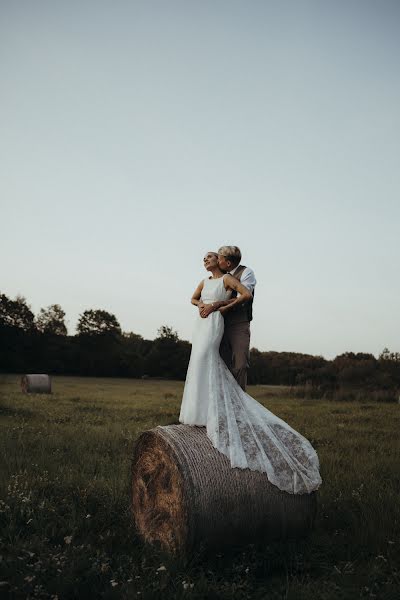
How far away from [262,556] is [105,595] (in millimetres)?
1531

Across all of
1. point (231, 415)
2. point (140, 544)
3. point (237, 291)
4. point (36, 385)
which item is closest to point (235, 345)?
point (237, 291)

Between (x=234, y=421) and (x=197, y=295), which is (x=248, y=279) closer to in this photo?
(x=197, y=295)

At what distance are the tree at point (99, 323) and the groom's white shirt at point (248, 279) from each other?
2260 inches

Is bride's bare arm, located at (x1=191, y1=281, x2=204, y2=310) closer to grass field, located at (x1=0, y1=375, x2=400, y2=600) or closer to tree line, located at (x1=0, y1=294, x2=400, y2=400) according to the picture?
grass field, located at (x1=0, y1=375, x2=400, y2=600)

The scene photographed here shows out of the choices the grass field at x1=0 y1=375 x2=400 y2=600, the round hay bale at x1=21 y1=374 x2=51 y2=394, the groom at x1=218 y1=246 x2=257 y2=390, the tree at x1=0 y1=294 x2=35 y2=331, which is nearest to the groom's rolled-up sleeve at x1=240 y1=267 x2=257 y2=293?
the groom at x1=218 y1=246 x2=257 y2=390

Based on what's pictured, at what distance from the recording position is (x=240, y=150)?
14.0m

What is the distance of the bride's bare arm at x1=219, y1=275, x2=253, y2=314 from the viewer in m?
5.92

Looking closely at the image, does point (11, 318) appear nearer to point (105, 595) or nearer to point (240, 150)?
point (240, 150)

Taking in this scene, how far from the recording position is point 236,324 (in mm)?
6285

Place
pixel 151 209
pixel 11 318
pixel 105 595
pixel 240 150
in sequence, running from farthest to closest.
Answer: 1. pixel 11 318
2. pixel 151 209
3. pixel 240 150
4. pixel 105 595

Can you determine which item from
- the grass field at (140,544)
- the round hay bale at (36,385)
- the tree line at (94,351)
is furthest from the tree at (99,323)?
the grass field at (140,544)

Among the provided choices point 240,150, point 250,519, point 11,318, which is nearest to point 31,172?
point 240,150

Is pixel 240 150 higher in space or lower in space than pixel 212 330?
higher

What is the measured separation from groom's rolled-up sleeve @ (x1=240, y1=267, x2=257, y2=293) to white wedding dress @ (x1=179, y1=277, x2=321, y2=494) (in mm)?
241
